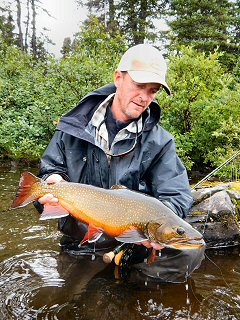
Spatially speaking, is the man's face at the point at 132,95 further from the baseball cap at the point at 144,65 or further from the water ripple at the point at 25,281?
the water ripple at the point at 25,281

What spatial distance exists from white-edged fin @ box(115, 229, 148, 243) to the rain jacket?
69 cm

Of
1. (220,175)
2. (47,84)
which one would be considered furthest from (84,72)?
(220,175)

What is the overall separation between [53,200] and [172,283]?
Answer: 1.59 m

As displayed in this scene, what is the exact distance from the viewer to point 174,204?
336cm

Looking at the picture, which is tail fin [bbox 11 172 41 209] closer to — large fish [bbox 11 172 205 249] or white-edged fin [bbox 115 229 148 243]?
large fish [bbox 11 172 205 249]

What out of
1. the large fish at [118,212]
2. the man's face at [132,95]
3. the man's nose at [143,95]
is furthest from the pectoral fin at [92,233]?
the man's nose at [143,95]

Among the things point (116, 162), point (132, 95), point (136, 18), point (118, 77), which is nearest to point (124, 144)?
point (116, 162)

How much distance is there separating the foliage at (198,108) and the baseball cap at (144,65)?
6.11 metres

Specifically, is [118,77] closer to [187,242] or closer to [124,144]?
[124,144]

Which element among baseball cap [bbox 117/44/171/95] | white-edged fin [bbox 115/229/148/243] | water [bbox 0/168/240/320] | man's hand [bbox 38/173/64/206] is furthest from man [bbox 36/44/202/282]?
white-edged fin [bbox 115/229/148/243]

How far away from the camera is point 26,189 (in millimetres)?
3072

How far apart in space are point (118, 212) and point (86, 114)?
134 centimetres

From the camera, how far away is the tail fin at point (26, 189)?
10.0 feet

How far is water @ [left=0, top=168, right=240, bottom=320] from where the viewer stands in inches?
123
